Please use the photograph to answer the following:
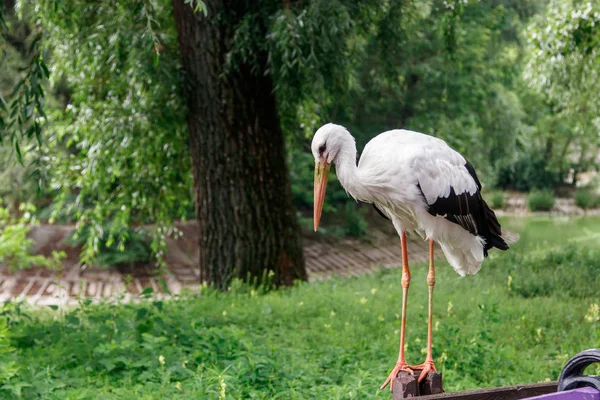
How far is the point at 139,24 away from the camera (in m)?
7.95

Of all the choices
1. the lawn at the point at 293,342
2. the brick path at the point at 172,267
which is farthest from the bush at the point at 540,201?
the lawn at the point at 293,342

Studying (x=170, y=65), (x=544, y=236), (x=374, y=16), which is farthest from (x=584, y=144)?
(x=170, y=65)

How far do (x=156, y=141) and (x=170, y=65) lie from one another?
114 cm

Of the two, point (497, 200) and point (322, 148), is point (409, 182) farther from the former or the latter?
point (497, 200)

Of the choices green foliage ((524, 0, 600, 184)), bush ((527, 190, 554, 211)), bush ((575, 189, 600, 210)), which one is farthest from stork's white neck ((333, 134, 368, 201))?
bush ((575, 189, 600, 210))

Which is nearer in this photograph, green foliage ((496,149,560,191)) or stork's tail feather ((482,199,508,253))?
stork's tail feather ((482,199,508,253))

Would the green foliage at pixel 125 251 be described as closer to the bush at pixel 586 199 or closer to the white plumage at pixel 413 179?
the white plumage at pixel 413 179

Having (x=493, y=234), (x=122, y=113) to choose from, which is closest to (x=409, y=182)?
(x=493, y=234)

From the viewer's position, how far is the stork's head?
361 centimetres

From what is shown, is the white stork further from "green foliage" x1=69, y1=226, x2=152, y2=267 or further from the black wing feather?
"green foliage" x1=69, y1=226, x2=152, y2=267

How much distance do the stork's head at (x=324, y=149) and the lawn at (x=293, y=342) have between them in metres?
1.18

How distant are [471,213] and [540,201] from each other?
→ 23625 mm

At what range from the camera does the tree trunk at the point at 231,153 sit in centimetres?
800

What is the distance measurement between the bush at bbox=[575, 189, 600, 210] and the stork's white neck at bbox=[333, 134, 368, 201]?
2489 cm
